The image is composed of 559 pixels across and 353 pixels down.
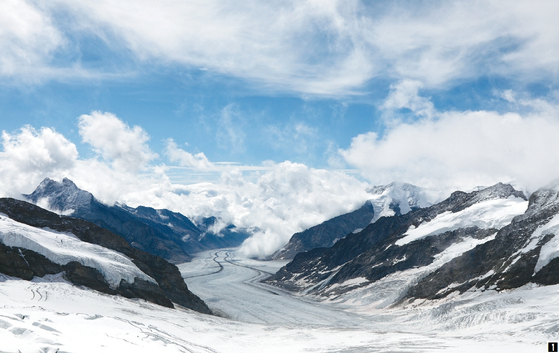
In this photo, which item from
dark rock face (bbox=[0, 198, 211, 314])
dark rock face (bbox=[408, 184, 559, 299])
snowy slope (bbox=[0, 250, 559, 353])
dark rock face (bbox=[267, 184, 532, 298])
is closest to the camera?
snowy slope (bbox=[0, 250, 559, 353])

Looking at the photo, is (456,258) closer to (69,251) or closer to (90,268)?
(90,268)

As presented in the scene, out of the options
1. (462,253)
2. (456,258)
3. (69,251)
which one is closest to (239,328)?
(69,251)

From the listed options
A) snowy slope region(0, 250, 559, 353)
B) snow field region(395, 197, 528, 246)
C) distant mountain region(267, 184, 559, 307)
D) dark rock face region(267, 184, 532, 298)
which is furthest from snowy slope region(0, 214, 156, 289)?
snow field region(395, 197, 528, 246)

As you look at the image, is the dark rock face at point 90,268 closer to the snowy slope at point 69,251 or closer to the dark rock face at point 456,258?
the snowy slope at point 69,251

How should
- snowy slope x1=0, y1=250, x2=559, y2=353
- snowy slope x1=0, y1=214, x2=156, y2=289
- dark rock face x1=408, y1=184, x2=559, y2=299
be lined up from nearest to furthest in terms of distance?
snowy slope x1=0, y1=250, x2=559, y2=353
snowy slope x1=0, y1=214, x2=156, y2=289
dark rock face x1=408, y1=184, x2=559, y2=299

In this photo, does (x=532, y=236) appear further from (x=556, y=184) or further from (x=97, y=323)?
(x=97, y=323)

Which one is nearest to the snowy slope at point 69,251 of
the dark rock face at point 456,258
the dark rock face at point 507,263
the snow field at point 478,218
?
the dark rock face at point 456,258

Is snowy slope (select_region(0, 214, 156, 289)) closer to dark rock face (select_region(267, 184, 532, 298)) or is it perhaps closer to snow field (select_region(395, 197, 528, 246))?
dark rock face (select_region(267, 184, 532, 298))
